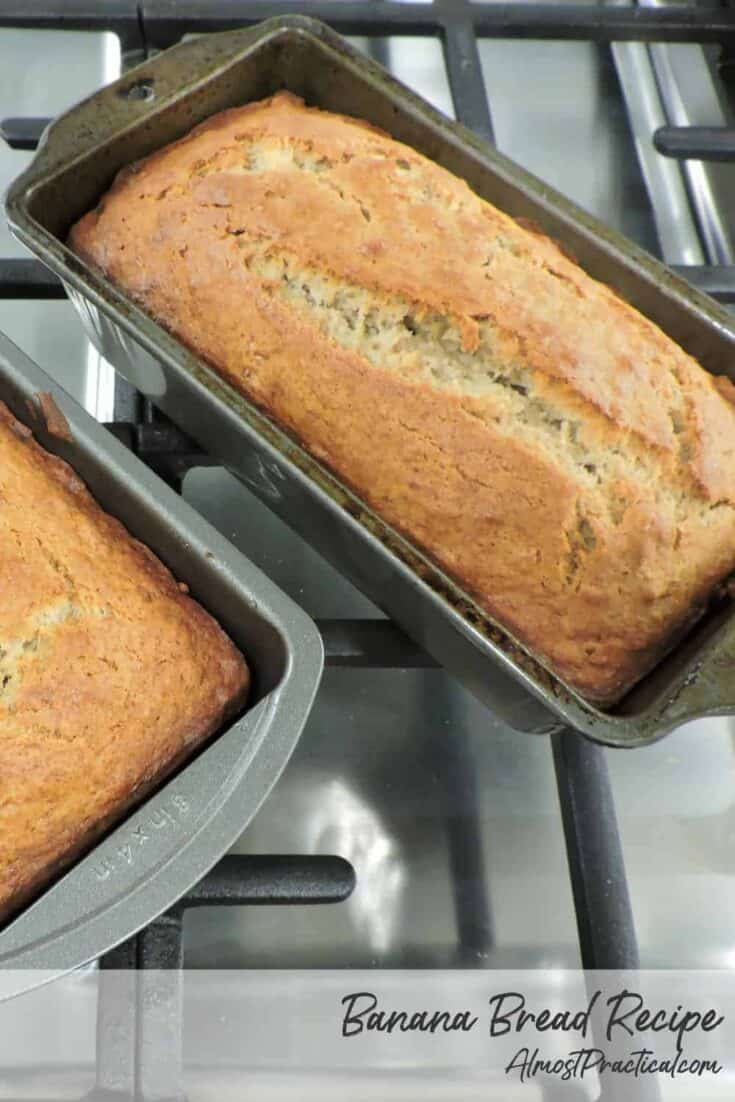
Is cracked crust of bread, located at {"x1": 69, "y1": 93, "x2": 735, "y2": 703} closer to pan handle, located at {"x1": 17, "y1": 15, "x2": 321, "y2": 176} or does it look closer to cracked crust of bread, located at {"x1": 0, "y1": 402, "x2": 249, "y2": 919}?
pan handle, located at {"x1": 17, "y1": 15, "x2": 321, "y2": 176}

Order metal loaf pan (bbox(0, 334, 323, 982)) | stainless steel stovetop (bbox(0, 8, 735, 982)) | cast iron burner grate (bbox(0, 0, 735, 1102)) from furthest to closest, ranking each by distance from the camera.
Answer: stainless steel stovetop (bbox(0, 8, 735, 982)) < cast iron burner grate (bbox(0, 0, 735, 1102)) < metal loaf pan (bbox(0, 334, 323, 982))

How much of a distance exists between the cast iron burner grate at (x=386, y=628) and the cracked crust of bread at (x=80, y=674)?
0.48ft

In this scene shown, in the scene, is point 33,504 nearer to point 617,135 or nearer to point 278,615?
point 278,615

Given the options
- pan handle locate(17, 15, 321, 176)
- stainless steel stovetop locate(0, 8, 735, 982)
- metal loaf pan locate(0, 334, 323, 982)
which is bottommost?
stainless steel stovetop locate(0, 8, 735, 982)

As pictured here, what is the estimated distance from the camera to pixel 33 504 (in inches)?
34.0

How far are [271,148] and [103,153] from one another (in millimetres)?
189

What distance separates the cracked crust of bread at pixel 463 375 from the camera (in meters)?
0.94

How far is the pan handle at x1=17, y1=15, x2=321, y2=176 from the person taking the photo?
1.04m

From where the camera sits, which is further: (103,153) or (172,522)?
(103,153)

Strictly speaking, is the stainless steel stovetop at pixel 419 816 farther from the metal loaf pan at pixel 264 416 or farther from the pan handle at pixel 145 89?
the pan handle at pixel 145 89

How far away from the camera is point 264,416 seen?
0.97 m

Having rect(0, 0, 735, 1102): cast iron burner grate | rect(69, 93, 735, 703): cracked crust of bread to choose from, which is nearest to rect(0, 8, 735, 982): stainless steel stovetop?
rect(0, 0, 735, 1102): cast iron burner grate

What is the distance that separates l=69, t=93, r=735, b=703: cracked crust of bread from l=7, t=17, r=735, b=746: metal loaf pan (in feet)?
0.14

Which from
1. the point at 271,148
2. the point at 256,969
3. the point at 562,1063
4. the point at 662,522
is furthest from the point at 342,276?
the point at 562,1063
